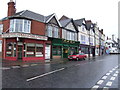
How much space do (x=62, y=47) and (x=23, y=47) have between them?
1011cm

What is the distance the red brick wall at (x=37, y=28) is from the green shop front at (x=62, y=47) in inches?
134

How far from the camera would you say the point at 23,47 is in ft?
62.7

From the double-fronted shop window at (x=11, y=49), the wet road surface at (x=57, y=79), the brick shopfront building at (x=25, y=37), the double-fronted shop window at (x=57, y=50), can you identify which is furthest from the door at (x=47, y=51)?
the wet road surface at (x=57, y=79)

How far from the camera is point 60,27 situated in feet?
88.1

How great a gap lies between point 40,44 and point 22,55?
4.20 m

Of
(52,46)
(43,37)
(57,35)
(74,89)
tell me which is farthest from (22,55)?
(74,89)

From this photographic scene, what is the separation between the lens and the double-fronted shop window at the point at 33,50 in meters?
19.6

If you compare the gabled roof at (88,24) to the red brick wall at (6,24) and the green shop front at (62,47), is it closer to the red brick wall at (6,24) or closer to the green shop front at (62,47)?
the green shop front at (62,47)

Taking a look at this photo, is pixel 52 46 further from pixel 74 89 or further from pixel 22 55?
pixel 74 89

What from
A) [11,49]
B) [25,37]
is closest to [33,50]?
[25,37]

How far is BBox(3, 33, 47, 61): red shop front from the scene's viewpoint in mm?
19016

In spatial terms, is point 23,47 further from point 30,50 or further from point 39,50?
point 39,50

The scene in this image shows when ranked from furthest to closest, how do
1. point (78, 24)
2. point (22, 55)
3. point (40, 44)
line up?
point (78, 24) → point (40, 44) → point (22, 55)

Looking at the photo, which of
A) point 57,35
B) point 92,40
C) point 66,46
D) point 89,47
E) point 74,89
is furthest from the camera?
point 92,40
